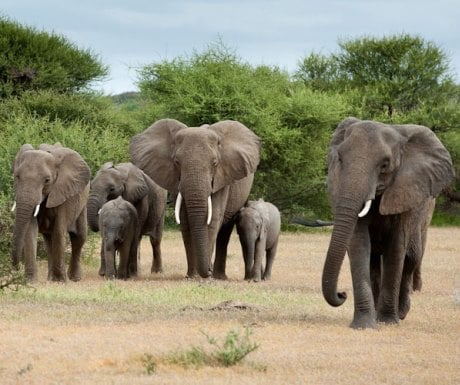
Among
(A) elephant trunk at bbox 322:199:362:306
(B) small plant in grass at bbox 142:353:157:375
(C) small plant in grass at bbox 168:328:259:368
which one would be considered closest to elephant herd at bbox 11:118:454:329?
(A) elephant trunk at bbox 322:199:362:306

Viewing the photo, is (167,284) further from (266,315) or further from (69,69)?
(69,69)

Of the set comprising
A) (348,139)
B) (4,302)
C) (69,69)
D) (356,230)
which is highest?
(69,69)

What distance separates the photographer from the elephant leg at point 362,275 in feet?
38.3

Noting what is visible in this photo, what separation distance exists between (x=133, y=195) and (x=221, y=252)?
1.81 m

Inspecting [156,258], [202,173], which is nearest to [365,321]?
[202,173]

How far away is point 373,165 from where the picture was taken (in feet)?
37.4

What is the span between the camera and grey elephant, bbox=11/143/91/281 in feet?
53.3

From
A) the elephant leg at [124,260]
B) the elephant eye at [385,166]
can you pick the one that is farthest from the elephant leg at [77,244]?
the elephant eye at [385,166]

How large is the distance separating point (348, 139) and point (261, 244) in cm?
754

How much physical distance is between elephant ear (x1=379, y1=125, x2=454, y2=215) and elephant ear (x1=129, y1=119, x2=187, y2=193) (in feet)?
19.9

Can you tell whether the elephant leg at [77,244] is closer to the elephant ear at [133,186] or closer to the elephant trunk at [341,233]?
the elephant ear at [133,186]

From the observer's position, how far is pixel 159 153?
17984mm

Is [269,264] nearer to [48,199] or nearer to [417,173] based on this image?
[48,199]

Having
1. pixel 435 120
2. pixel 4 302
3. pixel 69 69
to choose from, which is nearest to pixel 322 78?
pixel 435 120
